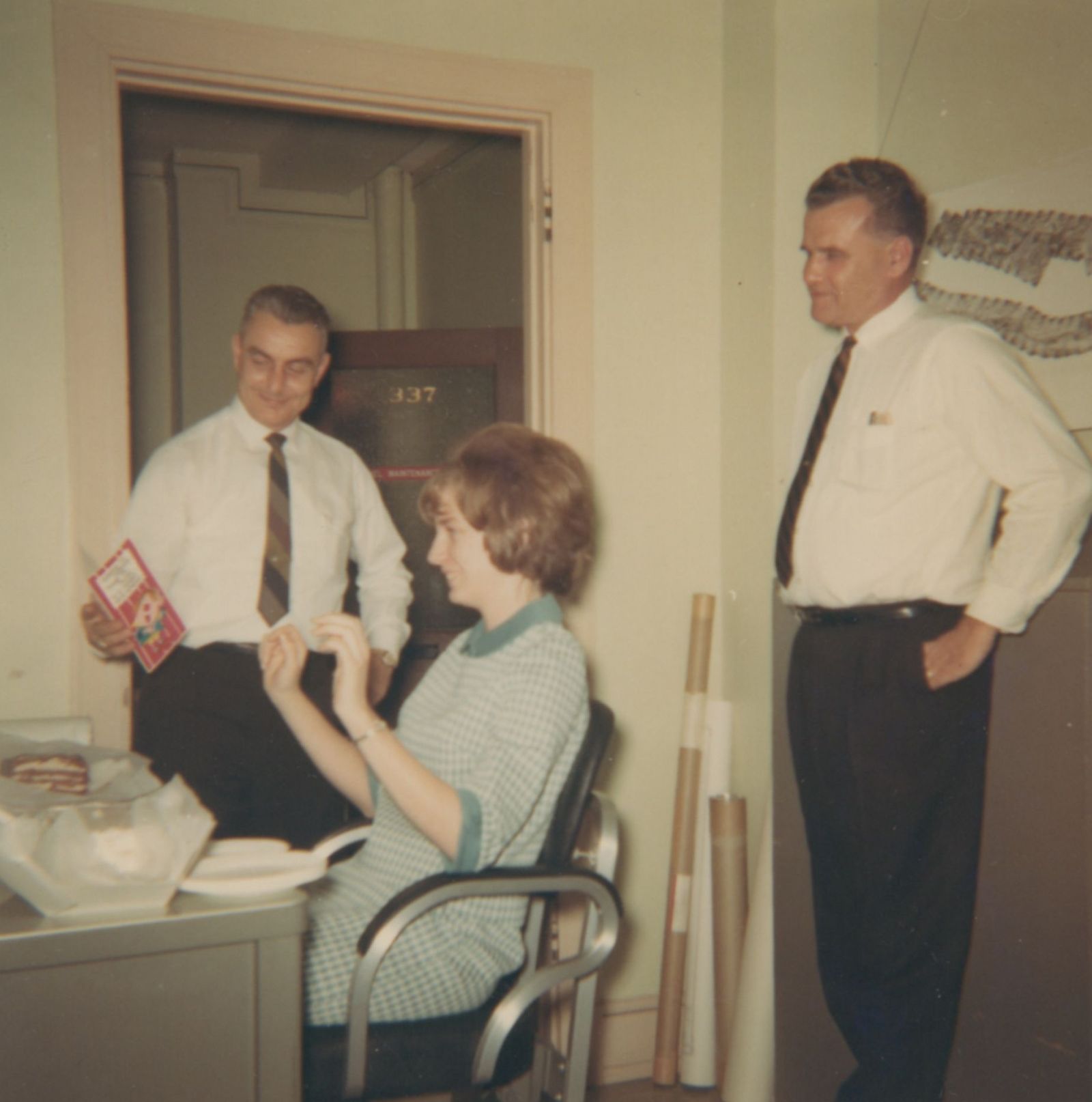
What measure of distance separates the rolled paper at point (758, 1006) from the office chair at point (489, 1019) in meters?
0.86

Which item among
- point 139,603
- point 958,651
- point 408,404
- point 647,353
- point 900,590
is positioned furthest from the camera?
point 408,404

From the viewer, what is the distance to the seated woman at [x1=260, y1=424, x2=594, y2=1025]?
1.50 m

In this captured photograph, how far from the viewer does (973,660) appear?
5.85 ft

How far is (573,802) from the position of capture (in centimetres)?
164

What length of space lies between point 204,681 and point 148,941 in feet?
5.21

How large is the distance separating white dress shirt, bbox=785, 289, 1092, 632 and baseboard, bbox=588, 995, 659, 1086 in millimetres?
1229

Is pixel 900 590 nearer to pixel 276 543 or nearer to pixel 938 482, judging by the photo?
pixel 938 482

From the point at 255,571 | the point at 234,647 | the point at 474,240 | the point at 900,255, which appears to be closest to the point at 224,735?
the point at 234,647

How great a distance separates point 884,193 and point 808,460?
51 centimetres

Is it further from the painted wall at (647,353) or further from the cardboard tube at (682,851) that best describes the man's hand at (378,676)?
the cardboard tube at (682,851)

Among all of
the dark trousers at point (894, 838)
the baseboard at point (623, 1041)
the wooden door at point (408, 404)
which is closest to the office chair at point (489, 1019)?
the dark trousers at point (894, 838)

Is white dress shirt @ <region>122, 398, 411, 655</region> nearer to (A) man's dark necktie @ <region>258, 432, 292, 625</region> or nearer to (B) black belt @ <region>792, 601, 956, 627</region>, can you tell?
(A) man's dark necktie @ <region>258, 432, 292, 625</region>

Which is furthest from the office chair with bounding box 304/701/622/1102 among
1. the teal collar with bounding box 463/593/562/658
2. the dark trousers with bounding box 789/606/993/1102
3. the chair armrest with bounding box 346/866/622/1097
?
the dark trousers with bounding box 789/606/993/1102

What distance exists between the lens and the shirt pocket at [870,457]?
200 cm
